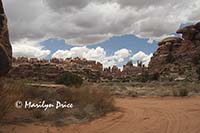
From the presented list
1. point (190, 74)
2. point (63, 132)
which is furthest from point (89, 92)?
point (190, 74)

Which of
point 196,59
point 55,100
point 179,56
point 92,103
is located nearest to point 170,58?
point 179,56

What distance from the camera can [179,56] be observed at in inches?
2916

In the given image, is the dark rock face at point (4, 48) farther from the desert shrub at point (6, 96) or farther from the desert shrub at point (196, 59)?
the desert shrub at point (196, 59)

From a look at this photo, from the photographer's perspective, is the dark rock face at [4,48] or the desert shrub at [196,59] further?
the desert shrub at [196,59]

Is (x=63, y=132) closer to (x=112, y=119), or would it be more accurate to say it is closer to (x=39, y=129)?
(x=39, y=129)

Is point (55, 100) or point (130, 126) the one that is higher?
point (55, 100)

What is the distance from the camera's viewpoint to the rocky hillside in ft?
203

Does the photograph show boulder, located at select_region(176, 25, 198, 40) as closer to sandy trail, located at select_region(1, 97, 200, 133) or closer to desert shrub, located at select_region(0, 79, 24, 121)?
sandy trail, located at select_region(1, 97, 200, 133)

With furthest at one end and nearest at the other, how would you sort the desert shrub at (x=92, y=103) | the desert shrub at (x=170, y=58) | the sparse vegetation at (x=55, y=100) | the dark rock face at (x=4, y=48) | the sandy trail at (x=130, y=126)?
the desert shrub at (x=170, y=58)
the desert shrub at (x=92, y=103)
the sparse vegetation at (x=55, y=100)
the dark rock face at (x=4, y=48)
the sandy trail at (x=130, y=126)

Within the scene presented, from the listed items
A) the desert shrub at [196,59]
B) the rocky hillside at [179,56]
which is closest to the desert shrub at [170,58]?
the rocky hillside at [179,56]

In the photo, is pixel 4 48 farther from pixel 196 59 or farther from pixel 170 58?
pixel 170 58

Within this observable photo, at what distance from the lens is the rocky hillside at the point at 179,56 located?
203 ft

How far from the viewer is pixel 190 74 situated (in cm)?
5641

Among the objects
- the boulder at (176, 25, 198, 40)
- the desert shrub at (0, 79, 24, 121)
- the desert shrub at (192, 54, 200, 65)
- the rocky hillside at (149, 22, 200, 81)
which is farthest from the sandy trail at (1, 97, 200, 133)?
the boulder at (176, 25, 198, 40)
